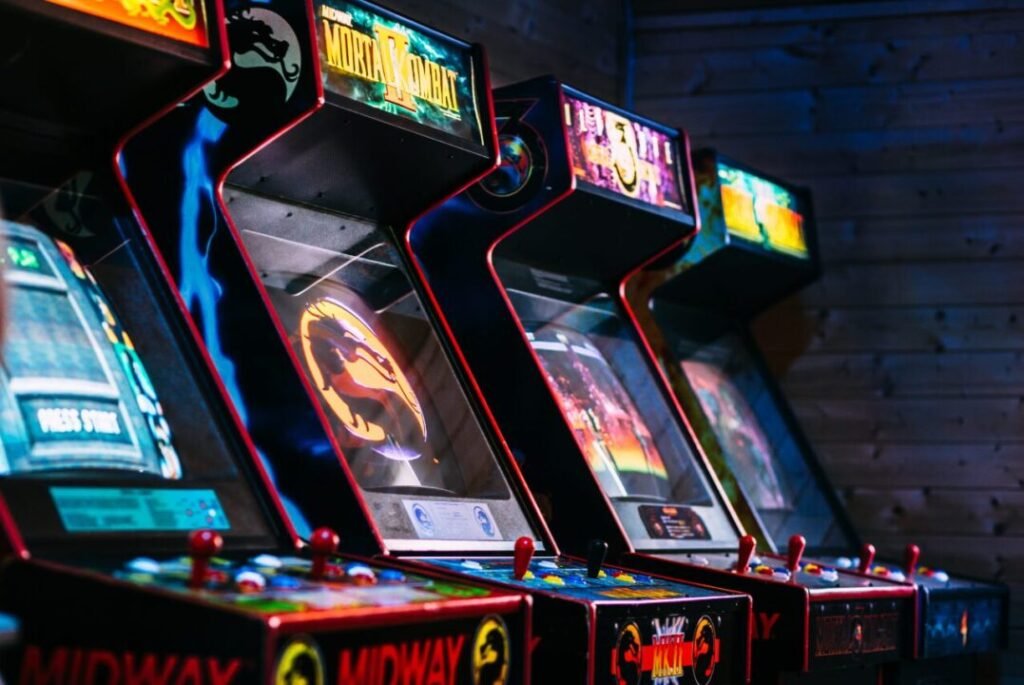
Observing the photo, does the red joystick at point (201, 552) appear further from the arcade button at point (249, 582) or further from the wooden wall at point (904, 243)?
the wooden wall at point (904, 243)

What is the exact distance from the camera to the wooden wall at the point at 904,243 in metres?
5.14

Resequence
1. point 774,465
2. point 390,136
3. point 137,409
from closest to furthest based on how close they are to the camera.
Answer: point 137,409, point 390,136, point 774,465

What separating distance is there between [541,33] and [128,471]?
9.64ft

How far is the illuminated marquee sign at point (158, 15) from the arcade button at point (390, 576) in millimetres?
849

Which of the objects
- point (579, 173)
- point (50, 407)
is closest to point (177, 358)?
point (50, 407)

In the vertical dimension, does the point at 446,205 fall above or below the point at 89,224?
above

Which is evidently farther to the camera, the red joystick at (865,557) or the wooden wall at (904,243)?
the wooden wall at (904,243)

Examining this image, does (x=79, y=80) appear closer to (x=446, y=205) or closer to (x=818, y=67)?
(x=446, y=205)

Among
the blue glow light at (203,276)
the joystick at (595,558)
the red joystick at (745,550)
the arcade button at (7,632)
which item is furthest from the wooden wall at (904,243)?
the arcade button at (7,632)

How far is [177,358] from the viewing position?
2398 millimetres

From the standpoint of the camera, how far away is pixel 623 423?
379cm

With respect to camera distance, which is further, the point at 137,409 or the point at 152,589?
the point at 137,409

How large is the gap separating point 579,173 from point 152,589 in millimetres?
1956

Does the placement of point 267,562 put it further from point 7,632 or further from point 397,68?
point 397,68
